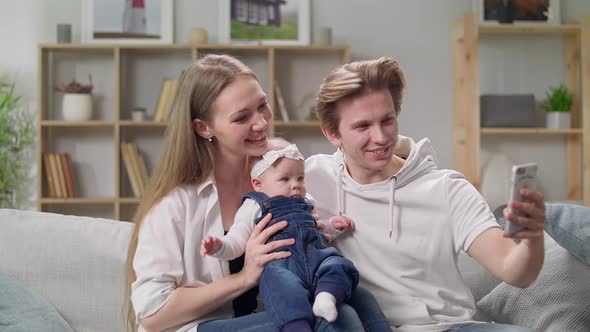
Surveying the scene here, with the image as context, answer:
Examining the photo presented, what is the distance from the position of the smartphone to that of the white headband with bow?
607mm

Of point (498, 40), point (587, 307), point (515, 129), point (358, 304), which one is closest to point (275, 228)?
point (358, 304)

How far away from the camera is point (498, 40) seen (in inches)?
217

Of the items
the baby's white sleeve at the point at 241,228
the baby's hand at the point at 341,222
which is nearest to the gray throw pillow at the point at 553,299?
the baby's hand at the point at 341,222

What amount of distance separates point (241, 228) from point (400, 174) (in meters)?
0.44

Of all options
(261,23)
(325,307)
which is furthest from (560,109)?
(325,307)

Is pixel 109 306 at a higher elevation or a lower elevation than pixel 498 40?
lower

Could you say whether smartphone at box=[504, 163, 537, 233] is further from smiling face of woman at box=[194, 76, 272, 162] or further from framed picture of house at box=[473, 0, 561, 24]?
framed picture of house at box=[473, 0, 561, 24]

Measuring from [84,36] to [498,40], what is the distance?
2.97 m

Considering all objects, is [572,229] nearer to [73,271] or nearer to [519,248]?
[519,248]

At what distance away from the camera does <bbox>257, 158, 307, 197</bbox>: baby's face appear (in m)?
1.88

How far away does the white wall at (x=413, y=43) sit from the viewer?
5.27 metres

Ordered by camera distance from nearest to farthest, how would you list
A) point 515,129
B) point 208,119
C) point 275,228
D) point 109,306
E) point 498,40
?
point 275,228 < point 208,119 < point 109,306 < point 515,129 < point 498,40

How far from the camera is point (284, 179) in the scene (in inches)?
74.8

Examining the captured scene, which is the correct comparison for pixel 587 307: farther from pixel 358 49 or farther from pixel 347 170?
pixel 358 49
